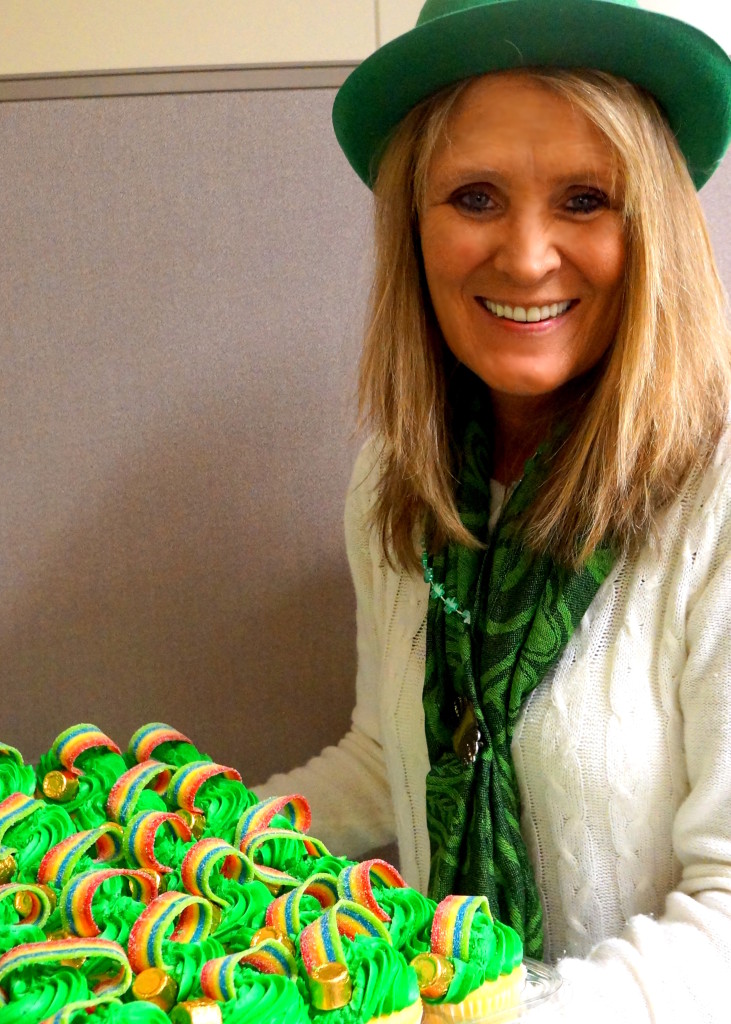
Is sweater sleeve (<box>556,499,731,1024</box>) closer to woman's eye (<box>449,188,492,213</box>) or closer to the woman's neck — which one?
the woman's neck

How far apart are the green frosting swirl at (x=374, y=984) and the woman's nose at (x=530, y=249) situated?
0.54 m

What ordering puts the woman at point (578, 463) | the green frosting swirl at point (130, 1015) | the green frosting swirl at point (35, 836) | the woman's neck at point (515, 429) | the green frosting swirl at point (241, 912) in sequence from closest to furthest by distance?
1. the green frosting swirl at point (130, 1015)
2. the green frosting swirl at point (241, 912)
3. the green frosting swirl at point (35, 836)
4. the woman at point (578, 463)
5. the woman's neck at point (515, 429)

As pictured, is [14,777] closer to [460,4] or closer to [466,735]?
[466,735]

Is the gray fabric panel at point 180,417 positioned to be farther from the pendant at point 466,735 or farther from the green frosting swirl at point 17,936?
the green frosting swirl at point 17,936

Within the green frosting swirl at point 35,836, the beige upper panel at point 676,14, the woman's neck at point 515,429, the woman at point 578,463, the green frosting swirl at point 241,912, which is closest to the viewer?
the green frosting swirl at point 241,912

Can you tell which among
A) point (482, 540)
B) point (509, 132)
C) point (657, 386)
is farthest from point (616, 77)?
point (482, 540)

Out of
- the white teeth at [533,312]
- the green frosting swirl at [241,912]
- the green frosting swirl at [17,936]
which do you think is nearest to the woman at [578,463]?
the white teeth at [533,312]

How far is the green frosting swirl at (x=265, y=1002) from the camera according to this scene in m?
0.51

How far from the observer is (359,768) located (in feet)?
3.67

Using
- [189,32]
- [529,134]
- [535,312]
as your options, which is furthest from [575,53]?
[189,32]

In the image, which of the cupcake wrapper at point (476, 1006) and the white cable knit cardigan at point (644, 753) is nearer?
the cupcake wrapper at point (476, 1006)

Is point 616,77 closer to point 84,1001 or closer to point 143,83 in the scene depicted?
point 143,83

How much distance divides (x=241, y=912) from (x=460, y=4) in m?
0.73

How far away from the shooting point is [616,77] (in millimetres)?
827
